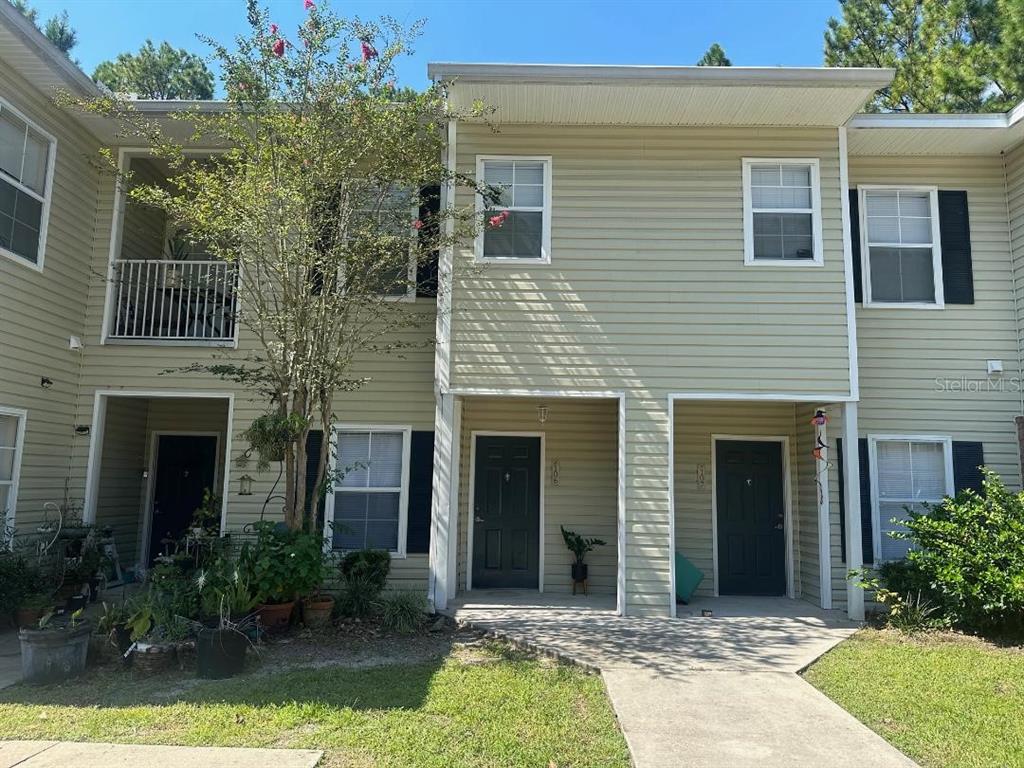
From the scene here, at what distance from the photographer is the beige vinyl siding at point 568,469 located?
8984mm

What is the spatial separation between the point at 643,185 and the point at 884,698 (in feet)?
18.5

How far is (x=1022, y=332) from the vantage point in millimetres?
8406

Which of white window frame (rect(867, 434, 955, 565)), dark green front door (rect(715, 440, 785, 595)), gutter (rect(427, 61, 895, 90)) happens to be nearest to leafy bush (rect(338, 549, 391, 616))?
dark green front door (rect(715, 440, 785, 595))

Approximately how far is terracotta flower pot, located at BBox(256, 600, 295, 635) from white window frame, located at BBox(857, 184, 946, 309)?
24.4 ft

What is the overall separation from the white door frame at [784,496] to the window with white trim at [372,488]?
395cm

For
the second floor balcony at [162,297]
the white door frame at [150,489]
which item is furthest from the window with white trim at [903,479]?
the white door frame at [150,489]

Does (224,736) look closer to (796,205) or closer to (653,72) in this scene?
(653,72)

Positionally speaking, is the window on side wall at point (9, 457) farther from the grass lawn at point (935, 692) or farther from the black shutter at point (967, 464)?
the black shutter at point (967, 464)

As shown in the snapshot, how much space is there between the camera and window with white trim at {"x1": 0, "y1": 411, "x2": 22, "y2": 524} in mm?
7520

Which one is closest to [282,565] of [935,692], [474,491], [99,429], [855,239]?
[474,491]

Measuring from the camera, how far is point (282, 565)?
6332 millimetres

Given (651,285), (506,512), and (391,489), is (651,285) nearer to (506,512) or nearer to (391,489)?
(506,512)

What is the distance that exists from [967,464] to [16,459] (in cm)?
1088

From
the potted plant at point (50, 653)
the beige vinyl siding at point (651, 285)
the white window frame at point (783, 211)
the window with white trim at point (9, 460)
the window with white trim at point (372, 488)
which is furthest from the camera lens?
the window with white trim at point (372, 488)
